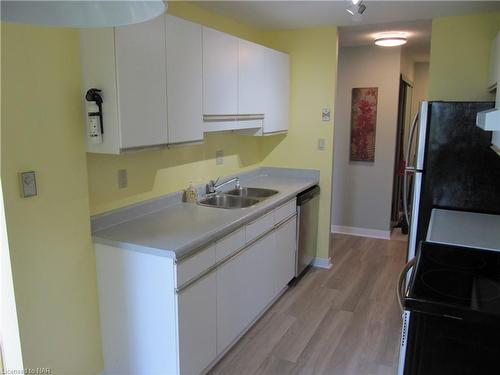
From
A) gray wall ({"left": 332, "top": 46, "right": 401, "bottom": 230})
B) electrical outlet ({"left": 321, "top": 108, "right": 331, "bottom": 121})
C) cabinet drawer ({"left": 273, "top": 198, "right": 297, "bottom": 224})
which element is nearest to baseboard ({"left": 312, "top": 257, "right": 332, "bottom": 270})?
cabinet drawer ({"left": 273, "top": 198, "right": 297, "bottom": 224})

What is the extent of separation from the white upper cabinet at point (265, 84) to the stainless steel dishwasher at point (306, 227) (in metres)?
0.69

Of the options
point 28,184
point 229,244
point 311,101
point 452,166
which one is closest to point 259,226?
point 229,244

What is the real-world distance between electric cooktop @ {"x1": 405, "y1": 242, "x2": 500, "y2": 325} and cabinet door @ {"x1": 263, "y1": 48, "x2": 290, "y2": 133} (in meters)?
1.98

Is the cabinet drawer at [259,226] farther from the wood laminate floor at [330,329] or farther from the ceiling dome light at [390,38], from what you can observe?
the ceiling dome light at [390,38]

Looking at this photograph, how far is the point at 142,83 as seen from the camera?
2.12 meters

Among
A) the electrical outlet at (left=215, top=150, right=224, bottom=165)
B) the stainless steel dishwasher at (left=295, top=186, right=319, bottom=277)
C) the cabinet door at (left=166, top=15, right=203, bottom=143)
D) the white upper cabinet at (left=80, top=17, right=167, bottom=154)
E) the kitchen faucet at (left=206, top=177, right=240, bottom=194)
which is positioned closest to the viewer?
the white upper cabinet at (left=80, top=17, right=167, bottom=154)

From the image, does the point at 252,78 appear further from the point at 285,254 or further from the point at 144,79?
the point at 285,254

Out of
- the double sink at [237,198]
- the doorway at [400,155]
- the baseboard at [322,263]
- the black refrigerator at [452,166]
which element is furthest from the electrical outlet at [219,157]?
the doorway at [400,155]

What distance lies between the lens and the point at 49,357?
2010mm

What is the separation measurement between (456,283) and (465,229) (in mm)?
870

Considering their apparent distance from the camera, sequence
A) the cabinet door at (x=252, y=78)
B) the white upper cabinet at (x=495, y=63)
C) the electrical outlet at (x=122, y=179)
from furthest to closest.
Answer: the cabinet door at (x=252, y=78) < the white upper cabinet at (x=495, y=63) < the electrical outlet at (x=122, y=179)

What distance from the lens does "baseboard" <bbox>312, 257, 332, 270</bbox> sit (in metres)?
4.18

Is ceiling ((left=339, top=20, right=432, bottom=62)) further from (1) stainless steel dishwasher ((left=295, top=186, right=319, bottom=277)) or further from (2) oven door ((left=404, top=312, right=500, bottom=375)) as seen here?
(2) oven door ((left=404, top=312, right=500, bottom=375))

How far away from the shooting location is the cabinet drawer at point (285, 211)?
125 inches
